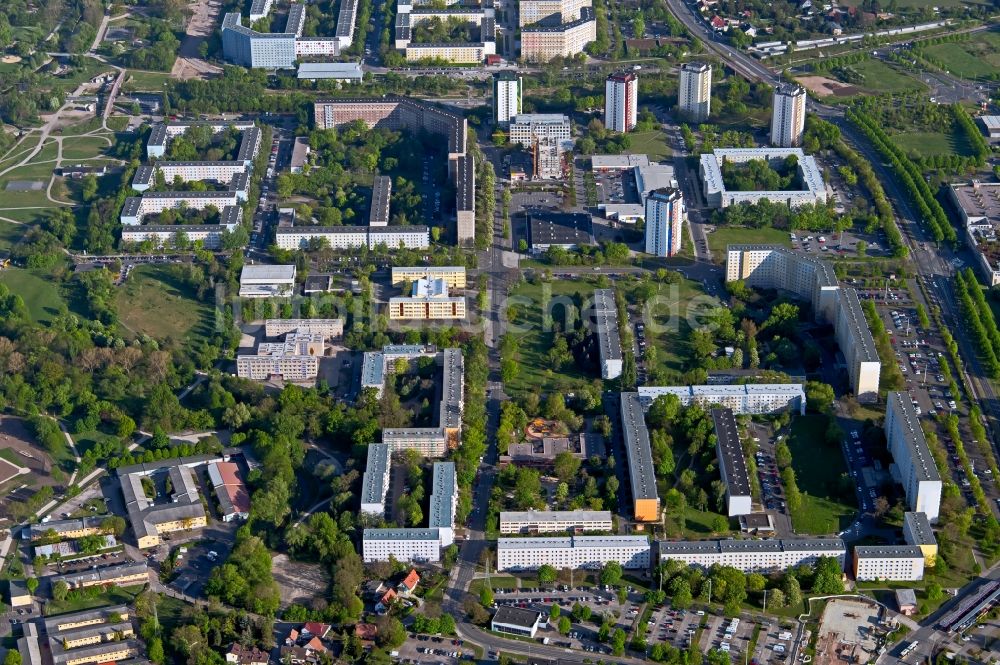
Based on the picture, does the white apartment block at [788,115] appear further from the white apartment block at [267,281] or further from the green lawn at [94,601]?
the green lawn at [94,601]

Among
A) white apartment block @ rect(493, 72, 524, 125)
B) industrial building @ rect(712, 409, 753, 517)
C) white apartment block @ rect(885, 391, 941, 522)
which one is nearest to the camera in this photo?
white apartment block @ rect(885, 391, 941, 522)

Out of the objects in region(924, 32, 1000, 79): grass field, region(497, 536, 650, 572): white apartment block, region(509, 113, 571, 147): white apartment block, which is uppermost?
region(509, 113, 571, 147): white apartment block

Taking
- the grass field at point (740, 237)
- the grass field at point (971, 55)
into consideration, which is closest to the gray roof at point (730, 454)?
the grass field at point (740, 237)

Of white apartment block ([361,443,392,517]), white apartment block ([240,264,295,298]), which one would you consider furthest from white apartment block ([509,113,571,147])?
white apartment block ([361,443,392,517])

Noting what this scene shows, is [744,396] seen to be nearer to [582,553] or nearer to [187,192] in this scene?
[582,553]

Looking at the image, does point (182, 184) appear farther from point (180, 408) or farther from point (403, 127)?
point (180, 408)

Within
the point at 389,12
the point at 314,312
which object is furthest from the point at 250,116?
the point at 314,312

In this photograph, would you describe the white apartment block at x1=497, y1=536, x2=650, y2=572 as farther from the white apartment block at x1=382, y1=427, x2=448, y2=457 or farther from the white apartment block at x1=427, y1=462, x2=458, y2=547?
the white apartment block at x1=382, y1=427, x2=448, y2=457
